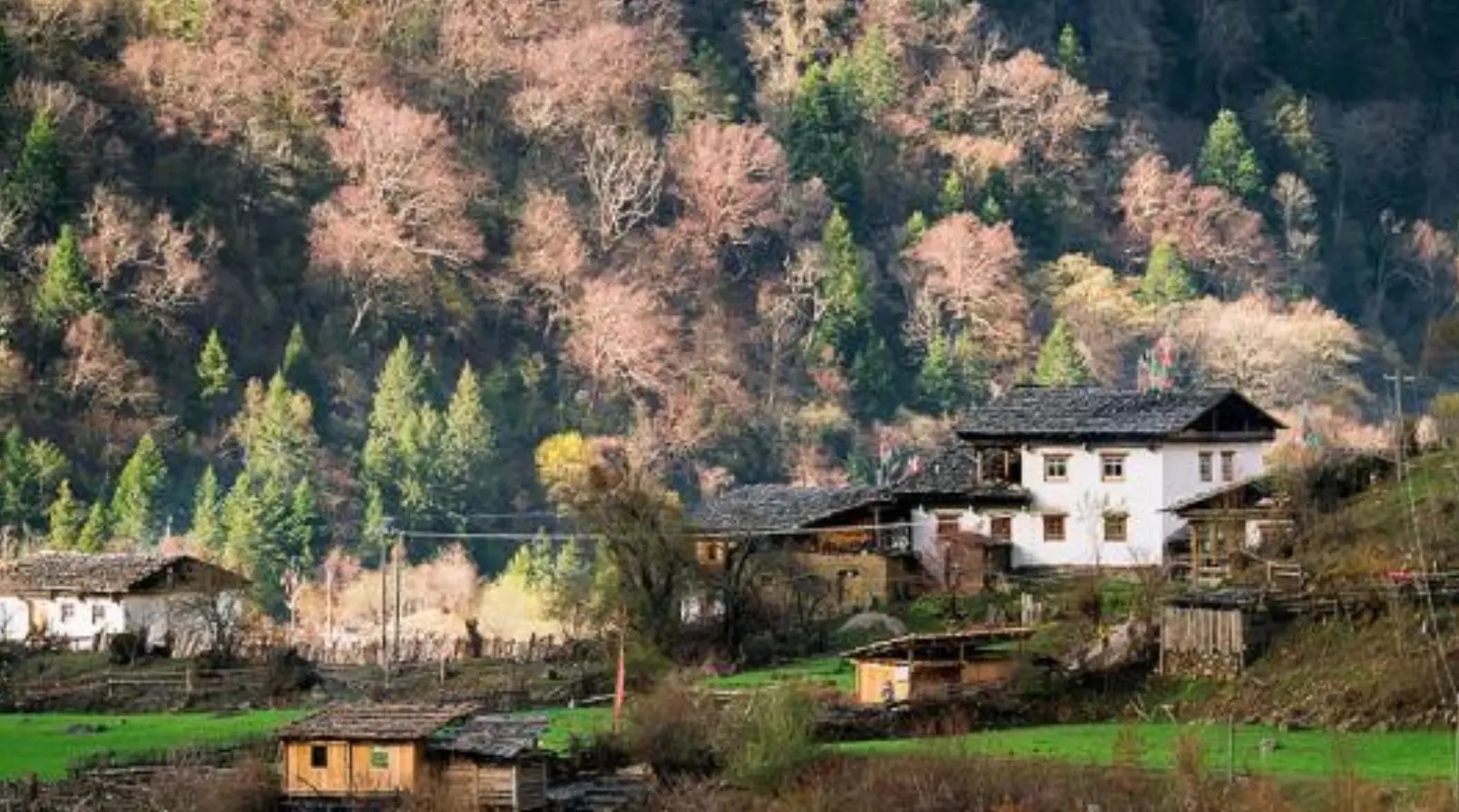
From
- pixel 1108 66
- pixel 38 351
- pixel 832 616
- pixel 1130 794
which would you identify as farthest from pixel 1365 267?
pixel 1130 794

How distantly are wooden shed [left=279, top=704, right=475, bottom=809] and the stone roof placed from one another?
24985mm

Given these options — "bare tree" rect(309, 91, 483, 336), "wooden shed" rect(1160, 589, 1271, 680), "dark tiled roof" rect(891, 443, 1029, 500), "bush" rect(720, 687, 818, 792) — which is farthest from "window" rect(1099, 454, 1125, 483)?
"bare tree" rect(309, 91, 483, 336)

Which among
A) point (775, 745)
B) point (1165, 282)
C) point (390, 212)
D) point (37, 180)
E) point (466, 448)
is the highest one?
point (390, 212)

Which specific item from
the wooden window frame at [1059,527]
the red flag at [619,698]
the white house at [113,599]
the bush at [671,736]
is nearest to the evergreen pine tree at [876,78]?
the white house at [113,599]

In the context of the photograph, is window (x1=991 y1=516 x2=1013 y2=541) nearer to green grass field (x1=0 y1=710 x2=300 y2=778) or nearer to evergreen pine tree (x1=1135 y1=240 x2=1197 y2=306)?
green grass field (x1=0 y1=710 x2=300 y2=778)

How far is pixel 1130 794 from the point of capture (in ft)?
196

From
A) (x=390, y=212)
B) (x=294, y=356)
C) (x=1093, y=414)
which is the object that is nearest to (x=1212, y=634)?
(x=1093, y=414)

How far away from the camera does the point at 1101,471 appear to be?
8638 centimetres

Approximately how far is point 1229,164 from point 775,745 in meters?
94.3

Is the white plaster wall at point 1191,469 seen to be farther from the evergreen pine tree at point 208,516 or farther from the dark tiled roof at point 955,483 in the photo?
the evergreen pine tree at point 208,516

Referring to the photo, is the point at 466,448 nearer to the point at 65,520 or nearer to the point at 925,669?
the point at 65,520

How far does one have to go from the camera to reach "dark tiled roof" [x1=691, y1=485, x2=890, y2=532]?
87938 millimetres

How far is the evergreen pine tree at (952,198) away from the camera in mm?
145875

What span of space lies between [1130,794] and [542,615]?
40.9 meters
